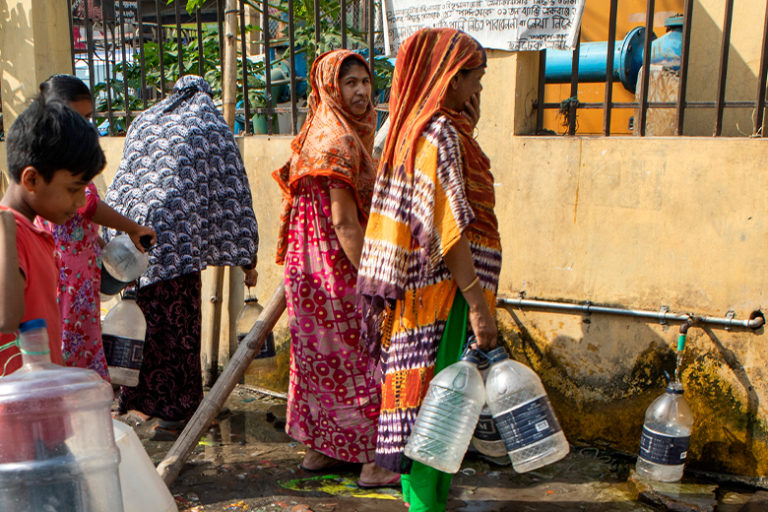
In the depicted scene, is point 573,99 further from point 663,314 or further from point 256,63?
point 256,63

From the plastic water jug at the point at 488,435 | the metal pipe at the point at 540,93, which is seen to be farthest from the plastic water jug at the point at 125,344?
the metal pipe at the point at 540,93

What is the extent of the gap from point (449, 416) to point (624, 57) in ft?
11.2

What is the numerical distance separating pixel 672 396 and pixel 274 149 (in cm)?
258

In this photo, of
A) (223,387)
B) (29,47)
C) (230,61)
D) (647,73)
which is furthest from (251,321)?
(29,47)

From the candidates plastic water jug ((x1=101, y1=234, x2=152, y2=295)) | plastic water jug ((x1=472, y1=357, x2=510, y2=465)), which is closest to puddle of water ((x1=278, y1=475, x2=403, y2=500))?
plastic water jug ((x1=472, y1=357, x2=510, y2=465))

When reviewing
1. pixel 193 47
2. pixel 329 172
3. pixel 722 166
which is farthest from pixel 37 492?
pixel 193 47

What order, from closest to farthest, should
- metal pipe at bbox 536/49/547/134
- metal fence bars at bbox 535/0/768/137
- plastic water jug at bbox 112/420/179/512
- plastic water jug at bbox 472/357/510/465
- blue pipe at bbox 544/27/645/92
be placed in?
plastic water jug at bbox 112/420/179/512 → plastic water jug at bbox 472/357/510/465 → metal fence bars at bbox 535/0/768/137 → metal pipe at bbox 536/49/547/134 → blue pipe at bbox 544/27/645/92

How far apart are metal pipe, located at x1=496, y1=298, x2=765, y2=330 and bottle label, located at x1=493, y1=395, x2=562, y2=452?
1.26 metres

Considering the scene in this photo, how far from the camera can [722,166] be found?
10.5ft

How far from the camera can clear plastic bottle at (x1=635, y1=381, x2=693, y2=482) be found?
318 centimetres

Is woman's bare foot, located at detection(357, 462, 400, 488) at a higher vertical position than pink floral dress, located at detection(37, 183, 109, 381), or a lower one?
lower

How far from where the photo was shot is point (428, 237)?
2363mm

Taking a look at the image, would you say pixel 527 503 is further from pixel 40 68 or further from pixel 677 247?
pixel 40 68

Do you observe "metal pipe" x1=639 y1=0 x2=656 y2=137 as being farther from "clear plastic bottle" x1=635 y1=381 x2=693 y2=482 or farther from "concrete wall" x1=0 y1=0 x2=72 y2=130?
"concrete wall" x1=0 y1=0 x2=72 y2=130
